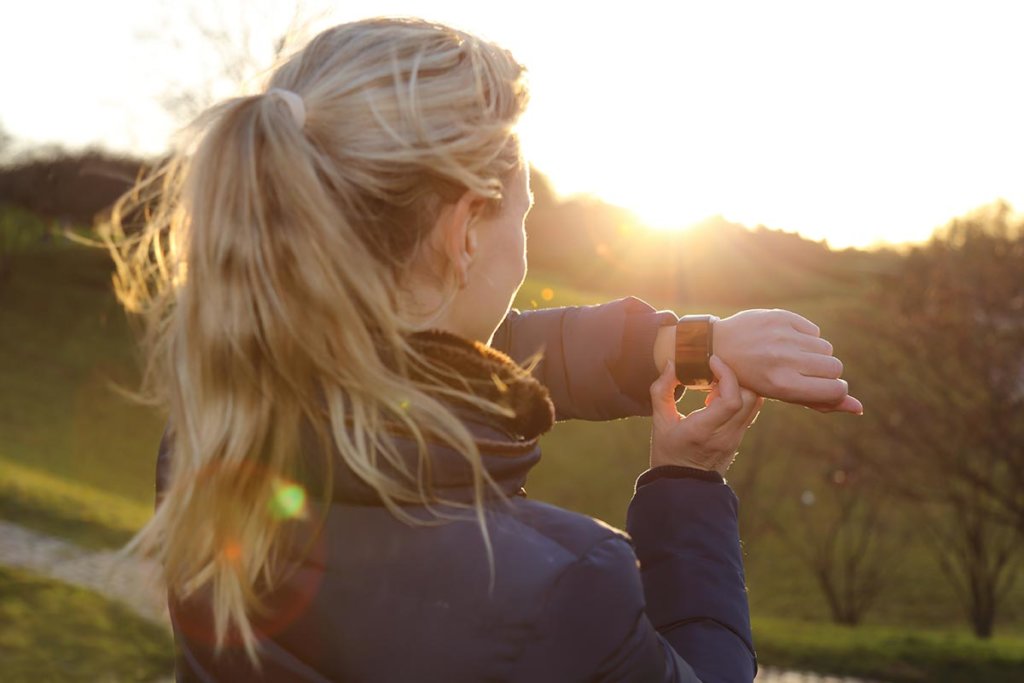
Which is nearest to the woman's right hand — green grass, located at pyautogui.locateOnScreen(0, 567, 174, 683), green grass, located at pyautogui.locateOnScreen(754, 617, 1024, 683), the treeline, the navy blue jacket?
the navy blue jacket

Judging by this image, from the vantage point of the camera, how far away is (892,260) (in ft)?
43.5

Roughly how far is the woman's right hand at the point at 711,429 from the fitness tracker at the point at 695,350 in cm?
4

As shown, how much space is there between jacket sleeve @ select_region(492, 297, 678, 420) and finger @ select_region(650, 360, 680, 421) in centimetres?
7

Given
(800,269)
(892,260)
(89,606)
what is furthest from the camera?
(800,269)

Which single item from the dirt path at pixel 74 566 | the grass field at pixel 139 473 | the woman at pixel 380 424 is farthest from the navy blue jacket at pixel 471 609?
the dirt path at pixel 74 566

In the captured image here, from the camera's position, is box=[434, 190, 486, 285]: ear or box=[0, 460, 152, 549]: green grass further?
box=[0, 460, 152, 549]: green grass

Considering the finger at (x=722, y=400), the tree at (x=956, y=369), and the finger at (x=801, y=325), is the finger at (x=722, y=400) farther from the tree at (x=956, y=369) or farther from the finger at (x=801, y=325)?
the tree at (x=956, y=369)

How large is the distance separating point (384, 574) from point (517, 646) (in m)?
0.16

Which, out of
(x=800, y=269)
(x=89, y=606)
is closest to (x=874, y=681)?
(x=89, y=606)

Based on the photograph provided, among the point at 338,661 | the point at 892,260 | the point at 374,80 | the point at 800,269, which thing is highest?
the point at 374,80

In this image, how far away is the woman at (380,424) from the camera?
3.35 feet

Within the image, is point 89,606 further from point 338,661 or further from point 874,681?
point 338,661

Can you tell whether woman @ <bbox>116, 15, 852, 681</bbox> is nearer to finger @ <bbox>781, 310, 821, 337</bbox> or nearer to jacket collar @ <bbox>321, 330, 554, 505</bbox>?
jacket collar @ <bbox>321, 330, 554, 505</bbox>

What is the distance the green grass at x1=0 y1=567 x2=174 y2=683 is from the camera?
7.39m
